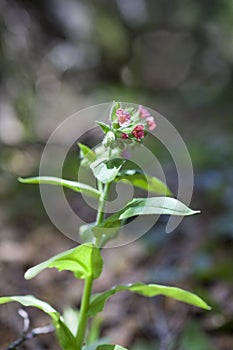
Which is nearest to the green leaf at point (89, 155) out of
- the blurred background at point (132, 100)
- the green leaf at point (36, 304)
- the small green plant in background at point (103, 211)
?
the small green plant in background at point (103, 211)

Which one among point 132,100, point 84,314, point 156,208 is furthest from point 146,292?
point 132,100

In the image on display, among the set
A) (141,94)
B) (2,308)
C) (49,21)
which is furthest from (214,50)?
(2,308)

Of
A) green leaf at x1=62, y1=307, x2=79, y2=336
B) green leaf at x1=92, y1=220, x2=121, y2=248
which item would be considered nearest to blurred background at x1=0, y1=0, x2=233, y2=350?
green leaf at x1=62, y1=307, x2=79, y2=336

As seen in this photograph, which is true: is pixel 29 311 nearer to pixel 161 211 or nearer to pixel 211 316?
pixel 211 316

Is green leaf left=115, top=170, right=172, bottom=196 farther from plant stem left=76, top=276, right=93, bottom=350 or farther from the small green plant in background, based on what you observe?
plant stem left=76, top=276, right=93, bottom=350

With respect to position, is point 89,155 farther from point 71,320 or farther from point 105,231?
point 71,320

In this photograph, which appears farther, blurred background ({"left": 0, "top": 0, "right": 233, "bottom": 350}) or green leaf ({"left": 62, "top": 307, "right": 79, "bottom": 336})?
blurred background ({"left": 0, "top": 0, "right": 233, "bottom": 350})
